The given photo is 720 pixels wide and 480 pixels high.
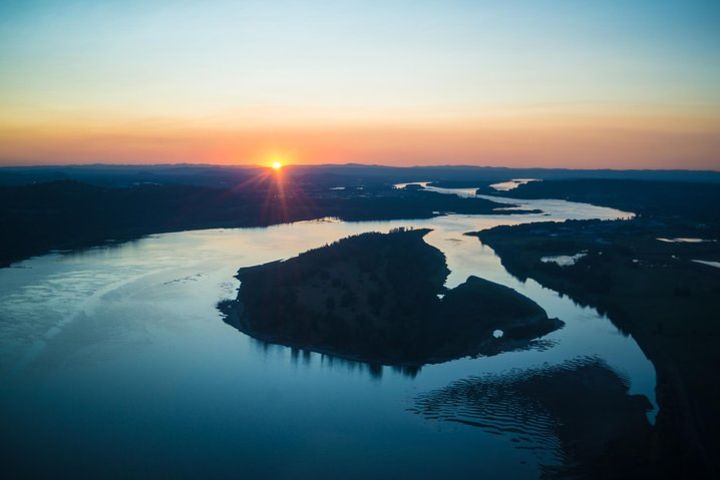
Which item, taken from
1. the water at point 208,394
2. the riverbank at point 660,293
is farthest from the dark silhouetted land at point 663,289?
the water at point 208,394

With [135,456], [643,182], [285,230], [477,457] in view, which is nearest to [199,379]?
[135,456]

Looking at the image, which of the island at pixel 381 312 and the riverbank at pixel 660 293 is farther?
the island at pixel 381 312

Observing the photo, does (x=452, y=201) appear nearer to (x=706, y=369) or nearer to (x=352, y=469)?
(x=706, y=369)

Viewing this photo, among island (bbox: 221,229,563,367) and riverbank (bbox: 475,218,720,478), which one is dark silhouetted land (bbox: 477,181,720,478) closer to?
riverbank (bbox: 475,218,720,478)

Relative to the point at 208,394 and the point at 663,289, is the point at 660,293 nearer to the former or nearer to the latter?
the point at 663,289

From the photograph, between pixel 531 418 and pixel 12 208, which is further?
pixel 12 208

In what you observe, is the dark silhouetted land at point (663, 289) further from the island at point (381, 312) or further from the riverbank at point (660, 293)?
the island at point (381, 312)
